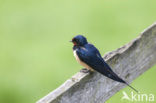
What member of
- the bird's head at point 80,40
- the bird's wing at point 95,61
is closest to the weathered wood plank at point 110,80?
the bird's wing at point 95,61

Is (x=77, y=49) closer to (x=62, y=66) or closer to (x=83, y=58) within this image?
(x=83, y=58)

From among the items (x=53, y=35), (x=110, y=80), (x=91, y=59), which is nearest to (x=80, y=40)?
(x=91, y=59)

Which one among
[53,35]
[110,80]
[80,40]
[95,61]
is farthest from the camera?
[53,35]

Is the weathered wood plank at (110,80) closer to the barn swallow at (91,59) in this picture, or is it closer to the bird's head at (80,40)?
the barn swallow at (91,59)

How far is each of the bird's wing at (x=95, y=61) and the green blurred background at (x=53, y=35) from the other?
1.84m

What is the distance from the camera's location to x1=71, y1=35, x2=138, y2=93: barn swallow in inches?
112

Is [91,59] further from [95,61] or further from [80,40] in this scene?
[80,40]

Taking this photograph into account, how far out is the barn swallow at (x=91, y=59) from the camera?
2850 millimetres

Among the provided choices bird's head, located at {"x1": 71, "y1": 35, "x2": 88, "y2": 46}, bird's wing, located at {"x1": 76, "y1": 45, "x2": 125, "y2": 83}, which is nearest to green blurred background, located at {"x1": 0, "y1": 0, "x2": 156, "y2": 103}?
bird's head, located at {"x1": 71, "y1": 35, "x2": 88, "y2": 46}

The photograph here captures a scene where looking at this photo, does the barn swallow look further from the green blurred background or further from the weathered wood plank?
the green blurred background

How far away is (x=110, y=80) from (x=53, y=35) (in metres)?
3.92

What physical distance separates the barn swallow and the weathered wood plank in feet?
0.16

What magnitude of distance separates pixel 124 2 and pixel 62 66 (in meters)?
1.97

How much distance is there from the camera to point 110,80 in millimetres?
2916
